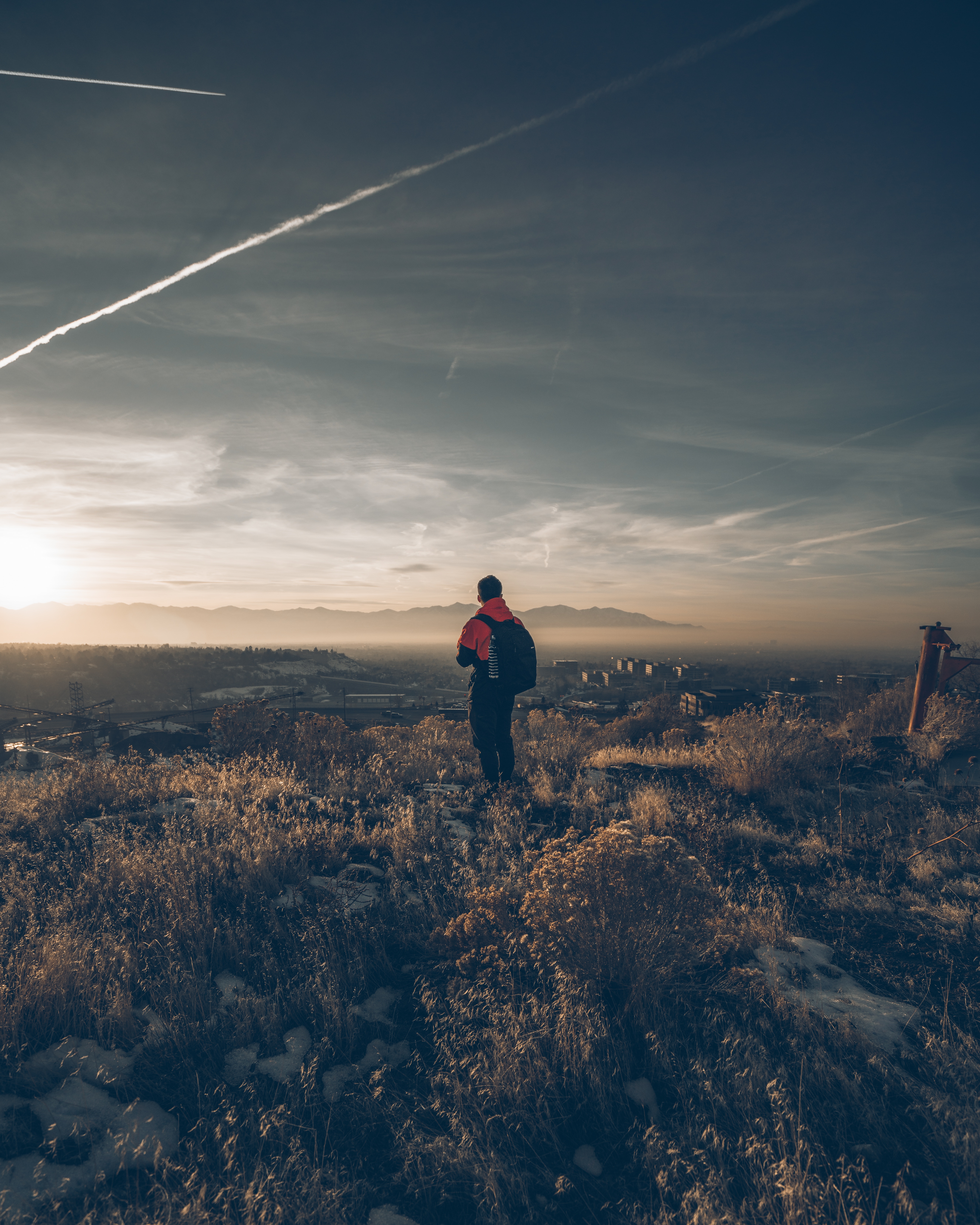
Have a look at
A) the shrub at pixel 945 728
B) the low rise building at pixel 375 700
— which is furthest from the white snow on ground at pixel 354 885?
the low rise building at pixel 375 700

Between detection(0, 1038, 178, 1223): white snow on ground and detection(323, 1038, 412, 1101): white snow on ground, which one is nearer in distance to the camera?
detection(0, 1038, 178, 1223): white snow on ground

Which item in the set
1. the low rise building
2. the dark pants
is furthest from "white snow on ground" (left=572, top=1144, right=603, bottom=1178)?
the low rise building

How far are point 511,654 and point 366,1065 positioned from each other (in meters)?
4.53

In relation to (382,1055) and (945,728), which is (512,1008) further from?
(945,728)

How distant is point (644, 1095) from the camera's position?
2641 millimetres

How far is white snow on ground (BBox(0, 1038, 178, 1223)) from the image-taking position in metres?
2.14

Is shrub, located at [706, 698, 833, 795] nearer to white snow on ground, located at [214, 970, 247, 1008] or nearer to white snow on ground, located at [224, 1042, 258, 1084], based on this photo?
white snow on ground, located at [214, 970, 247, 1008]

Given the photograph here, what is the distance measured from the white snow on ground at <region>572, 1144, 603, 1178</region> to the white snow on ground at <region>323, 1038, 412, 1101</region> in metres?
0.95

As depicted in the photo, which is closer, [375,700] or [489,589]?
[489,589]

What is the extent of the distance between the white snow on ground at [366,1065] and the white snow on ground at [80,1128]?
656mm

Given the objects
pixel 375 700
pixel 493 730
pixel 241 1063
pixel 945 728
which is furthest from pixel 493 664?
pixel 375 700

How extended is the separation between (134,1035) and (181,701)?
46853 millimetres

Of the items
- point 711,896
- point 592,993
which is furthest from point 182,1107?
point 711,896

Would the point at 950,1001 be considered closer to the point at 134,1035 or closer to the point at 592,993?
→ the point at 592,993
